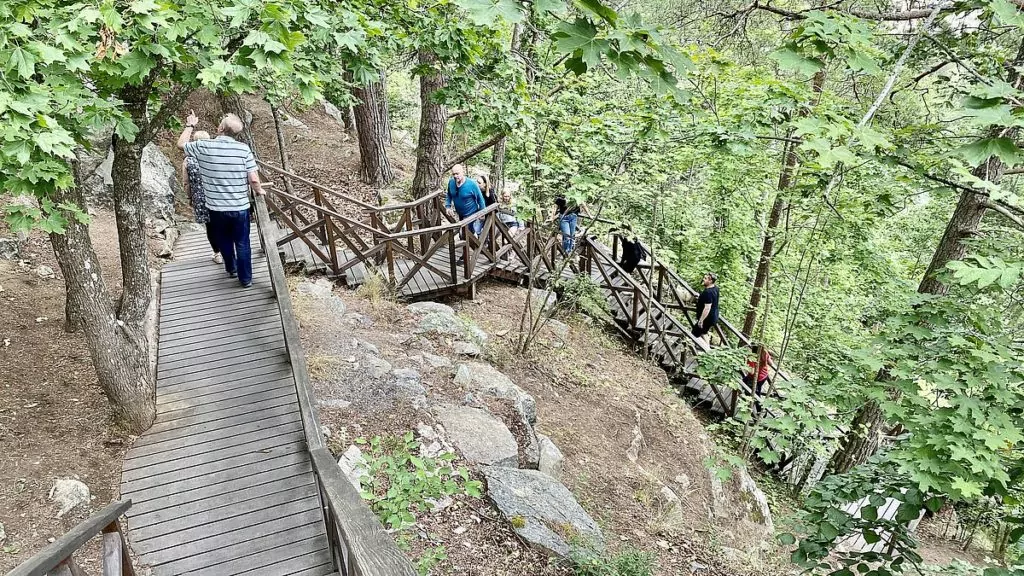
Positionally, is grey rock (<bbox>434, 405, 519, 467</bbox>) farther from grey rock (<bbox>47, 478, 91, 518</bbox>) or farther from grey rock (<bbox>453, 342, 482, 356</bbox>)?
grey rock (<bbox>47, 478, 91, 518</bbox>)

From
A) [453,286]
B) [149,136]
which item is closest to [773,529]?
[453,286]

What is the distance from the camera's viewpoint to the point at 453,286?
330 inches

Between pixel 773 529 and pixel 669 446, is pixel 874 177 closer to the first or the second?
pixel 669 446

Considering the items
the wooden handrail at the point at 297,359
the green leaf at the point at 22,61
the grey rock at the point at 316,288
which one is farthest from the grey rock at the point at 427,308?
the green leaf at the point at 22,61

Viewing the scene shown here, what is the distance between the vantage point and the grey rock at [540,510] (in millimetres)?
4352

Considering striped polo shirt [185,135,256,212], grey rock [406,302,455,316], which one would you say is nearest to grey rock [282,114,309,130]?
grey rock [406,302,455,316]

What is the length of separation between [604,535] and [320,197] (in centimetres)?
605

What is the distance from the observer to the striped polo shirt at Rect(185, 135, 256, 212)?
17.6ft

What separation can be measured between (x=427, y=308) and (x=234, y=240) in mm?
2622

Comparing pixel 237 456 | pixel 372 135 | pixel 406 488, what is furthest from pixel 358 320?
pixel 372 135

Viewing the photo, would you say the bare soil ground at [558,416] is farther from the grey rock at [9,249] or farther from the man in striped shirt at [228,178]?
the grey rock at [9,249]

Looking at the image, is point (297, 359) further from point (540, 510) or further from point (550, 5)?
point (550, 5)

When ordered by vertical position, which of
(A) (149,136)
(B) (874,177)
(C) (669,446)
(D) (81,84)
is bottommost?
(C) (669,446)

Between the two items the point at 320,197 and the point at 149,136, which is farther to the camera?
the point at 320,197
